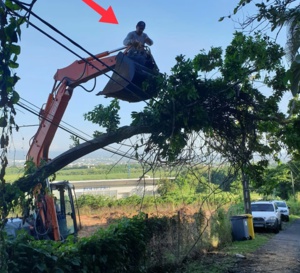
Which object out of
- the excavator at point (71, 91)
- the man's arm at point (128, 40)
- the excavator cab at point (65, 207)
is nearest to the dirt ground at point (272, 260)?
the excavator cab at point (65, 207)

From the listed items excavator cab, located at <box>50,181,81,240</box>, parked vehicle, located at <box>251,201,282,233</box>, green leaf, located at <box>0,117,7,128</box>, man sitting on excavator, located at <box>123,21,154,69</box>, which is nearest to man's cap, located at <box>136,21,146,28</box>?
man sitting on excavator, located at <box>123,21,154,69</box>

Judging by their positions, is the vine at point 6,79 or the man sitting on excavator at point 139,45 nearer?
the vine at point 6,79

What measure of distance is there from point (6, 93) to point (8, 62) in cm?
28

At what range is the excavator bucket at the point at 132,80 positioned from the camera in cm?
837

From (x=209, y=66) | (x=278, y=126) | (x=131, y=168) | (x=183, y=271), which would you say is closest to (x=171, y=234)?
(x=183, y=271)

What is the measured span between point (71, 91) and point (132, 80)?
5.87 feet

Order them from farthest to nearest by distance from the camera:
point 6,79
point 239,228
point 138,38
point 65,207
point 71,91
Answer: point 239,228
point 65,207
point 71,91
point 138,38
point 6,79

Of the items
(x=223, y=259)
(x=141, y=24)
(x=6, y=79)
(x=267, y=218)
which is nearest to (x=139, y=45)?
(x=141, y=24)

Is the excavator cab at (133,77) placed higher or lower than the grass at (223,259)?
higher

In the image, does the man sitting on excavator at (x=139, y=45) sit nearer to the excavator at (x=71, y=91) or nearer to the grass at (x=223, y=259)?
the excavator at (x=71, y=91)

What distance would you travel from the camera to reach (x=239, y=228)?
1794cm

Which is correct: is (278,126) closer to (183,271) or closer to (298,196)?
(183,271)

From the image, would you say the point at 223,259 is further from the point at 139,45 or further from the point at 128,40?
the point at 128,40

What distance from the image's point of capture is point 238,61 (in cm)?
910
